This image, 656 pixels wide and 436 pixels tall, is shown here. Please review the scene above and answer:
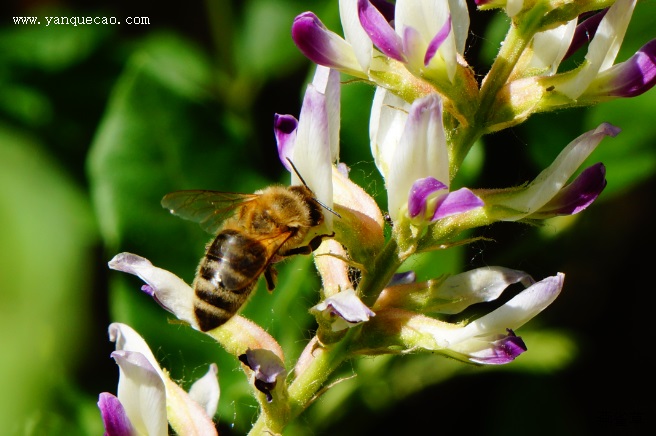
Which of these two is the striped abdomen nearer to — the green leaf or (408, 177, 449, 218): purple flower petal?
(408, 177, 449, 218): purple flower petal

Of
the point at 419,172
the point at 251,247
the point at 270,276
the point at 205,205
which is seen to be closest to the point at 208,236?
the point at 205,205

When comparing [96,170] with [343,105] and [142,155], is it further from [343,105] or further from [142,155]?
[343,105]

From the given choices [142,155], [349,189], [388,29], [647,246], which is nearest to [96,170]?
[142,155]

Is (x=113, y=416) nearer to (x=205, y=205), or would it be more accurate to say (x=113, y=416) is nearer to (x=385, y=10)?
(x=205, y=205)

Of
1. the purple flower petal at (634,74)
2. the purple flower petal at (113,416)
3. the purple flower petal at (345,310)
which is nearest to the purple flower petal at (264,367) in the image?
the purple flower petal at (345,310)

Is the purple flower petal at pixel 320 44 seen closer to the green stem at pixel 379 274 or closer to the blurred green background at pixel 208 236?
the green stem at pixel 379 274

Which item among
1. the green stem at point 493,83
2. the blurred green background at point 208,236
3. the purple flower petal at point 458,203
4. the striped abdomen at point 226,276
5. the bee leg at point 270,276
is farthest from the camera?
the blurred green background at point 208,236
